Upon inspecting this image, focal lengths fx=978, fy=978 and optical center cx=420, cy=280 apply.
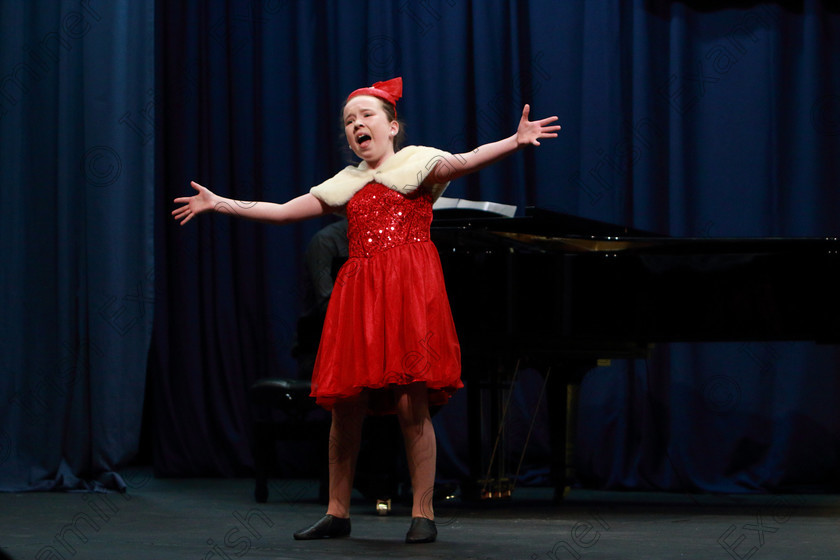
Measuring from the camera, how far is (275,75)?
5.38 metres

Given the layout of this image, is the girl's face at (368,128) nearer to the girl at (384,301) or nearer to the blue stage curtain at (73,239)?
the girl at (384,301)

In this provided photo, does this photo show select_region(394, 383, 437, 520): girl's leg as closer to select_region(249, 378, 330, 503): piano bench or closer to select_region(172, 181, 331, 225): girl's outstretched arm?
select_region(172, 181, 331, 225): girl's outstretched arm

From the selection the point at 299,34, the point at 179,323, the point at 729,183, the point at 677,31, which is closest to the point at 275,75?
the point at 299,34

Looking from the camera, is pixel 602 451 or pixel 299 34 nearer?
pixel 602 451

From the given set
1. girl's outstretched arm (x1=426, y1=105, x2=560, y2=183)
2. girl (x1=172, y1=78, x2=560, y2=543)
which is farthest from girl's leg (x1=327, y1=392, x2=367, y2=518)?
girl's outstretched arm (x1=426, y1=105, x2=560, y2=183)

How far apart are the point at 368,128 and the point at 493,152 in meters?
0.38

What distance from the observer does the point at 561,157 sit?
16.2 ft

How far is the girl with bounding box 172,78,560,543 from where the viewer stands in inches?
101

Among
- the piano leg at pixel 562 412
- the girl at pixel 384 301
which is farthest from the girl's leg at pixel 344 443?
the piano leg at pixel 562 412

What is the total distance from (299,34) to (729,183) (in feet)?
7.83

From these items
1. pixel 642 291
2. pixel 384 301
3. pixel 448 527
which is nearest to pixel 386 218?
pixel 384 301

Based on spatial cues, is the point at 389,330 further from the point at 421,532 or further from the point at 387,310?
the point at 421,532

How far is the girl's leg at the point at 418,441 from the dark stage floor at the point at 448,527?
0.13m

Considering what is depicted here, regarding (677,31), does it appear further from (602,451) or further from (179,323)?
(179,323)
